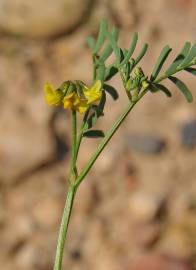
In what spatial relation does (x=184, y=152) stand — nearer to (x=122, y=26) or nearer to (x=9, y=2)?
(x=122, y=26)

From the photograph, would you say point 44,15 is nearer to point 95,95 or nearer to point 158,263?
point 158,263

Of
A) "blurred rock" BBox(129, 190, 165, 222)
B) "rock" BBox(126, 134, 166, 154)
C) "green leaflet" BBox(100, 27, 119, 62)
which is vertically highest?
"green leaflet" BBox(100, 27, 119, 62)

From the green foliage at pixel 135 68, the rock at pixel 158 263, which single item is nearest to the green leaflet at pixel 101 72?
the green foliage at pixel 135 68

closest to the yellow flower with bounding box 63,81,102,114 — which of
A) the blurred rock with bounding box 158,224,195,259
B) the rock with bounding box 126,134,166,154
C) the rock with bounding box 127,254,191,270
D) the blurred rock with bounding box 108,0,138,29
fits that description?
the rock with bounding box 127,254,191,270

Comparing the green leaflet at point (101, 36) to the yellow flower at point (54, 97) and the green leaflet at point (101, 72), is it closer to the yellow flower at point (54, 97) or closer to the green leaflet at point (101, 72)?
the green leaflet at point (101, 72)

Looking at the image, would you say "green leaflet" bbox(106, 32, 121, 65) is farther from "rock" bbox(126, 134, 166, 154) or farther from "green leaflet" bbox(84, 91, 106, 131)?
"rock" bbox(126, 134, 166, 154)

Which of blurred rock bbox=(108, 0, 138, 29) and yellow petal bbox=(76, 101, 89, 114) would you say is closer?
yellow petal bbox=(76, 101, 89, 114)

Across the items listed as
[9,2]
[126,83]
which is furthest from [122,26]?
[126,83]
